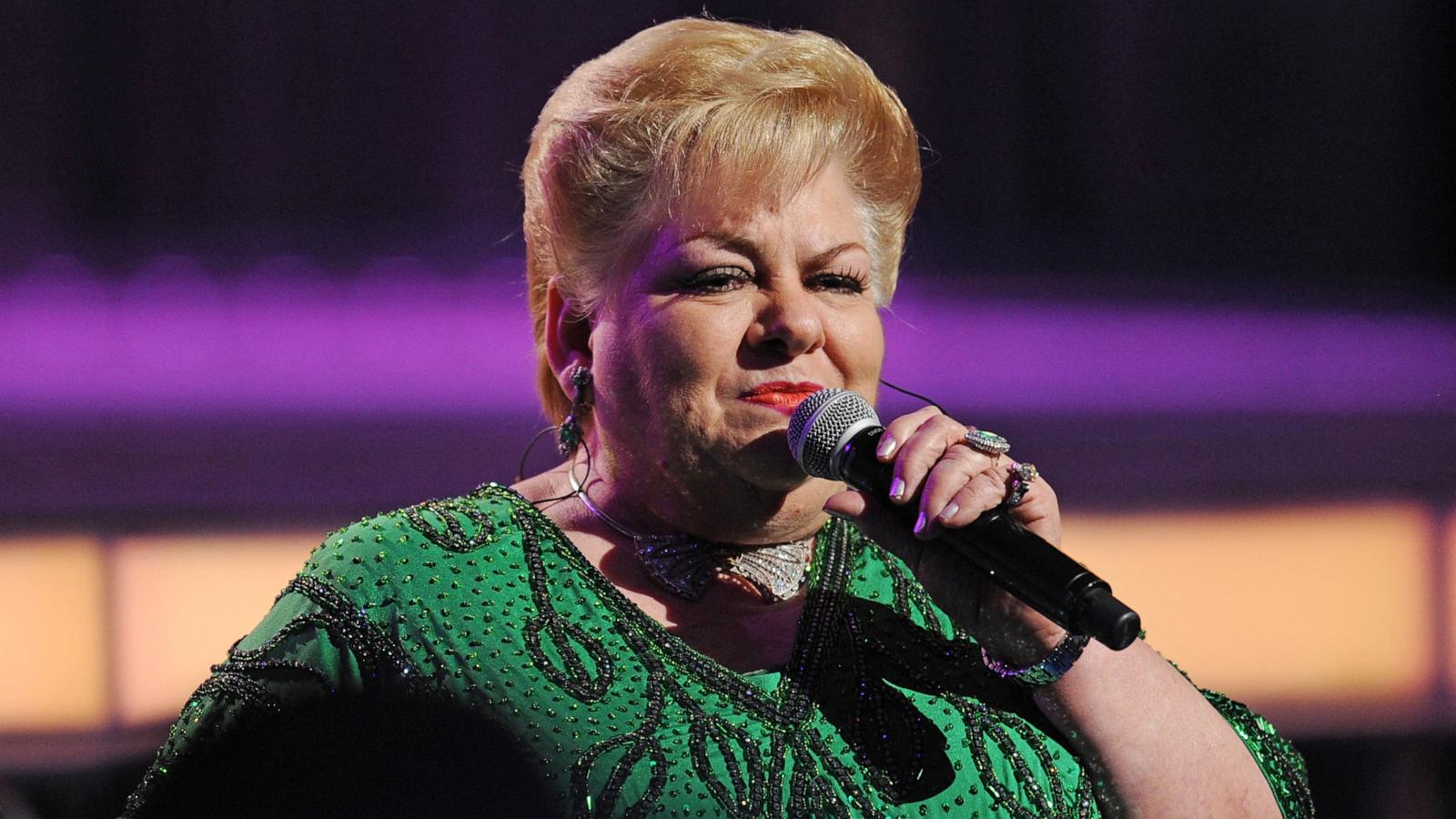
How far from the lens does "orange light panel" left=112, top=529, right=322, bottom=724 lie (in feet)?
7.73

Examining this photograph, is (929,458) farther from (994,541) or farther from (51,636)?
(51,636)

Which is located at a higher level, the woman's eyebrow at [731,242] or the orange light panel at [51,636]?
the woman's eyebrow at [731,242]

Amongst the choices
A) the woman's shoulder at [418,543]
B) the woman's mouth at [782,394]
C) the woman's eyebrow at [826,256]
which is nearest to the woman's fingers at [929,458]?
the woman's mouth at [782,394]

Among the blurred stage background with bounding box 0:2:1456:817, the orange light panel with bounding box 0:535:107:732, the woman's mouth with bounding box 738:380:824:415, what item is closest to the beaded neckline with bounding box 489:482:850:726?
the woman's mouth with bounding box 738:380:824:415

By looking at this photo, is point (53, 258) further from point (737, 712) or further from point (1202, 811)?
point (1202, 811)

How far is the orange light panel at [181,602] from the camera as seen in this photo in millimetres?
2355

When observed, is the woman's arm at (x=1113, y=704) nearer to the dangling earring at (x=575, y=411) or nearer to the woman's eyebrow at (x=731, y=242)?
the woman's eyebrow at (x=731, y=242)

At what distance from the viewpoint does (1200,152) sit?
2814 millimetres

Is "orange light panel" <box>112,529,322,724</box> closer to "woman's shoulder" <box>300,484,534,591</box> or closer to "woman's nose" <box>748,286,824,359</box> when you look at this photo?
"woman's shoulder" <box>300,484,534,591</box>

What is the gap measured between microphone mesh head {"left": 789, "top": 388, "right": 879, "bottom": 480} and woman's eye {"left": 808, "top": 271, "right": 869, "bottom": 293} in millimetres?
197

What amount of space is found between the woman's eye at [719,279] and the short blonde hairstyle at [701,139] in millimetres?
83

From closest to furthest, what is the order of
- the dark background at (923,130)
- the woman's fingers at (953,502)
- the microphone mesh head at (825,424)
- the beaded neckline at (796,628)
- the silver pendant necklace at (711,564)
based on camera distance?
the woman's fingers at (953,502) → the microphone mesh head at (825,424) → the beaded neckline at (796,628) → the silver pendant necklace at (711,564) → the dark background at (923,130)

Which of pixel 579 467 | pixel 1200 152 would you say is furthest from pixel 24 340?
pixel 1200 152

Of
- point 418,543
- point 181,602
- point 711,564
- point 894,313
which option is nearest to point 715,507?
point 711,564
